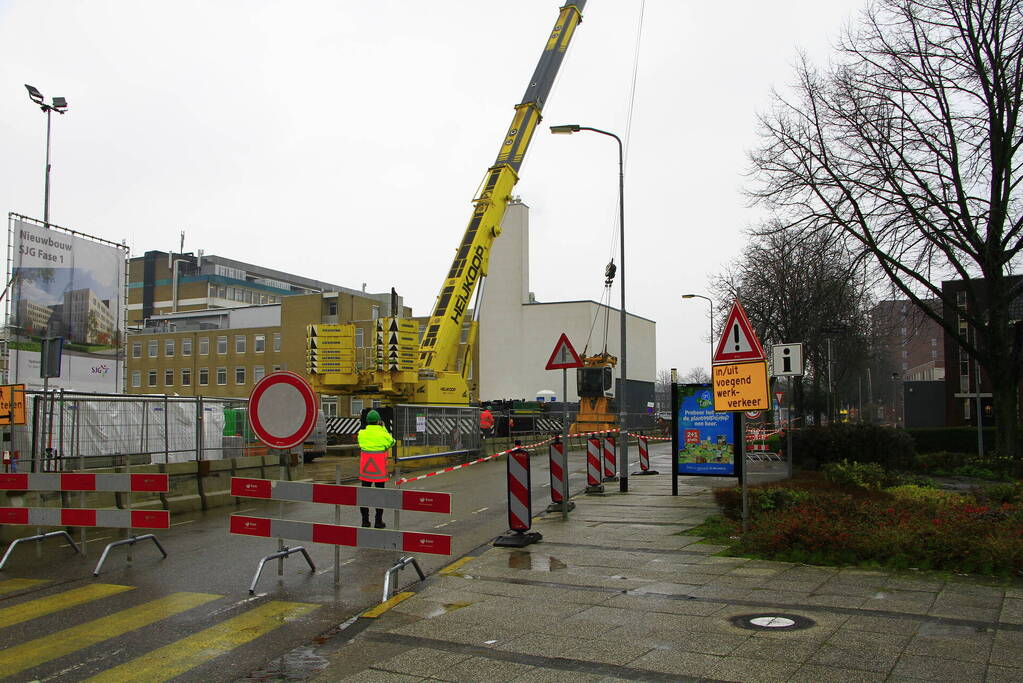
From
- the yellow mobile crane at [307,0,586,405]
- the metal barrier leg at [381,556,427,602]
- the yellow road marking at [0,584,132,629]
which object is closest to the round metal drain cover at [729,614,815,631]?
the metal barrier leg at [381,556,427,602]

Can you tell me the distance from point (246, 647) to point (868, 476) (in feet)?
38.8

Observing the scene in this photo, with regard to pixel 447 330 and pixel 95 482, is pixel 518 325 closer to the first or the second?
pixel 447 330

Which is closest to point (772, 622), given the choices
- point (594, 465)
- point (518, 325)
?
point (594, 465)

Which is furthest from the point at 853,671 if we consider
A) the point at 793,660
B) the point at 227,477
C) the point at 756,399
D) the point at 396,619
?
the point at 227,477

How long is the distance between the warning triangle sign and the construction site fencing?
859cm

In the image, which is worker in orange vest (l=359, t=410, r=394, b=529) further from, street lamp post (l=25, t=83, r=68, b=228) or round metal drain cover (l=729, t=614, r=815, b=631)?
street lamp post (l=25, t=83, r=68, b=228)

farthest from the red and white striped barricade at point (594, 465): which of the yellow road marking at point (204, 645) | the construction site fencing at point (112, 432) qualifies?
the yellow road marking at point (204, 645)

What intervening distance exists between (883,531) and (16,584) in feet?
30.7

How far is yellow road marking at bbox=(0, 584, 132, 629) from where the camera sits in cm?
730

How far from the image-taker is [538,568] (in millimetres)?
9078

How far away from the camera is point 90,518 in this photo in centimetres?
946

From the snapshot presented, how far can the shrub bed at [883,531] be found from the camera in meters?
8.26

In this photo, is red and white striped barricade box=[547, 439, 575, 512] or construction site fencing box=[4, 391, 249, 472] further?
construction site fencing box=[4, 391, 249, 472]

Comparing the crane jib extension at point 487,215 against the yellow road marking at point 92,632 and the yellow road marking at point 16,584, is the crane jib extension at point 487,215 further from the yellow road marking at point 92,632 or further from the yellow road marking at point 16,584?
the yellow road marking at point 92,632
